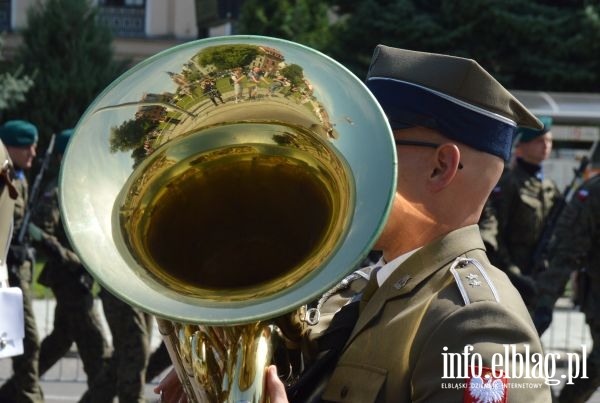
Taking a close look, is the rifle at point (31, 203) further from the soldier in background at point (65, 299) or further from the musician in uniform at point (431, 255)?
the musician in uniform at point (431, 255)

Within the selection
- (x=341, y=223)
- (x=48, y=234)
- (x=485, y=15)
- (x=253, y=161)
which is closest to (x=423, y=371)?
(x=341, y=223)

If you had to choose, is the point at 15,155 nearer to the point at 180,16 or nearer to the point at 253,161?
the point at 253,161

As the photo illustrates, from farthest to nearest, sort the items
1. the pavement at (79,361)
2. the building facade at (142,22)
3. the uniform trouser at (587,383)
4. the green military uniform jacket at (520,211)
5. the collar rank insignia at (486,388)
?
the building facade at (142,22)
the pavement at (79,361)
the green military uniform jacket at (520,211)
the uniform trouser at (587,383)
the collar rank insignia at (486,388)

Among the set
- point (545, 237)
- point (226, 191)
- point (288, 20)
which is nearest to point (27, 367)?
point (545, 237)

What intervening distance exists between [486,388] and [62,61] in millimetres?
21864

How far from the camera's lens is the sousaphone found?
7.34 ft

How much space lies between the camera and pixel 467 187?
2.40 meters

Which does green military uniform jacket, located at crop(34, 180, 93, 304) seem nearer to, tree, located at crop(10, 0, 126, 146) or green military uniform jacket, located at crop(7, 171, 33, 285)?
green military uniform jacket, located at crop(7, 171, 33, 285)

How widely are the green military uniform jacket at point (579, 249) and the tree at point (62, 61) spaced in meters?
16.8

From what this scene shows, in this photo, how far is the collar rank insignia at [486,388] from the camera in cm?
211

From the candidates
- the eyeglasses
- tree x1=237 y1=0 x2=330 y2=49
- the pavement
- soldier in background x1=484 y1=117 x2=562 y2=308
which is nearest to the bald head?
the eyeglasses

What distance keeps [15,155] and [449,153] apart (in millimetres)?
5332

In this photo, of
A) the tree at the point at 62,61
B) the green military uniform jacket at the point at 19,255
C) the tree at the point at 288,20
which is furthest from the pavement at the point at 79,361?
the tree at the point at 288,20

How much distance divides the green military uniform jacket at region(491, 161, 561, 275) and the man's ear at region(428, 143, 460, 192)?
5.38 meters
